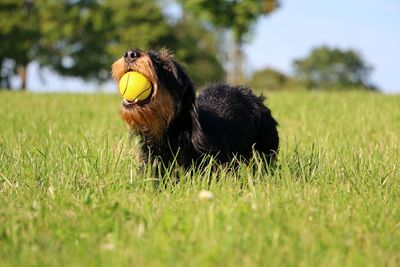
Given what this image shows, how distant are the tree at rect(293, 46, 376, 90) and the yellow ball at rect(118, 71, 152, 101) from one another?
247 ft

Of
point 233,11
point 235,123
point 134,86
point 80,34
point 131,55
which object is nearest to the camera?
point 134,86

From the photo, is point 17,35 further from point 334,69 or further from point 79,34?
point 334,69

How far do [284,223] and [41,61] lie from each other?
1433 inches

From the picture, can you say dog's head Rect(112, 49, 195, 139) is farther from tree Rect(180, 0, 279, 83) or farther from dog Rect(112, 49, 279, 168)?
tree Rect(180, 0, 279, 83)

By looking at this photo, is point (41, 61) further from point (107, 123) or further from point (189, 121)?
point (189, 121)

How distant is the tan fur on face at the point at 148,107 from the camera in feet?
13.3

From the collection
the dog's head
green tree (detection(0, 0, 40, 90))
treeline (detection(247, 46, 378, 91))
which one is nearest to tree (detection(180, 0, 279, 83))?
green tree (detection(0, 0, 40, 90))

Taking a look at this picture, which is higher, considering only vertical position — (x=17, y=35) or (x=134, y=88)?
(x=17, y=35)

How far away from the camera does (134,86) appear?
4020mm

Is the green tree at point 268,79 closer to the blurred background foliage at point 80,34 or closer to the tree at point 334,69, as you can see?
the tree at point 334,69

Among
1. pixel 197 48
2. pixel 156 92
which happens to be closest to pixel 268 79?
pixel 197 48

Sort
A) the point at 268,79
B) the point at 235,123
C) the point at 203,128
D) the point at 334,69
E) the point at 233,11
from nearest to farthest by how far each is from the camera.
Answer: the point at 203,128 < the point at 235,123 < the point at 233,11 < the point at 268,79 < the point at 334,69

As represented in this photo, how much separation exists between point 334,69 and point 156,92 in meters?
78.7

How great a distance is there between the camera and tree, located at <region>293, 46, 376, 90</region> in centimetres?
7881
